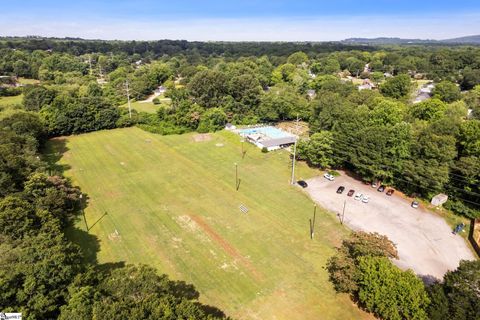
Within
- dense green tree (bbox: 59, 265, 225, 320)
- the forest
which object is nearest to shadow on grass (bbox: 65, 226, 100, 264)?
the forest

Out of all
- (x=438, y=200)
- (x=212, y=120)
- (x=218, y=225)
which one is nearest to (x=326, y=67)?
(x=212, y=120)

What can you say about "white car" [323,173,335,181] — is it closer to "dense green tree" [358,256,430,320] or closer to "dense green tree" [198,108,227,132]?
"dense green tree" [358,256,430,320]

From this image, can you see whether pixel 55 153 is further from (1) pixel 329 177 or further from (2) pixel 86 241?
(1) pixel 329 177

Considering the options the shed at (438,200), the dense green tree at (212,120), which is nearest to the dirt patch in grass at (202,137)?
the dense green tree at (212,120)

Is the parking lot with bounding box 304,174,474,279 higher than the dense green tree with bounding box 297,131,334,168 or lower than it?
lower

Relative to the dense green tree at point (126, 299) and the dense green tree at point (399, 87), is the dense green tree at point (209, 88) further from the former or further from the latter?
the dense green tree at point (126, 299)

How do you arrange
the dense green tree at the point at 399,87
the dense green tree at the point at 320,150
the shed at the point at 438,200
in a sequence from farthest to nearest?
the dense green tree at the point at 399,87, the dense green tree at the point at 320,150, the shed at the point at 438,200

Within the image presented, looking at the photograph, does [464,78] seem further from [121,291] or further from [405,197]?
[121,291]
